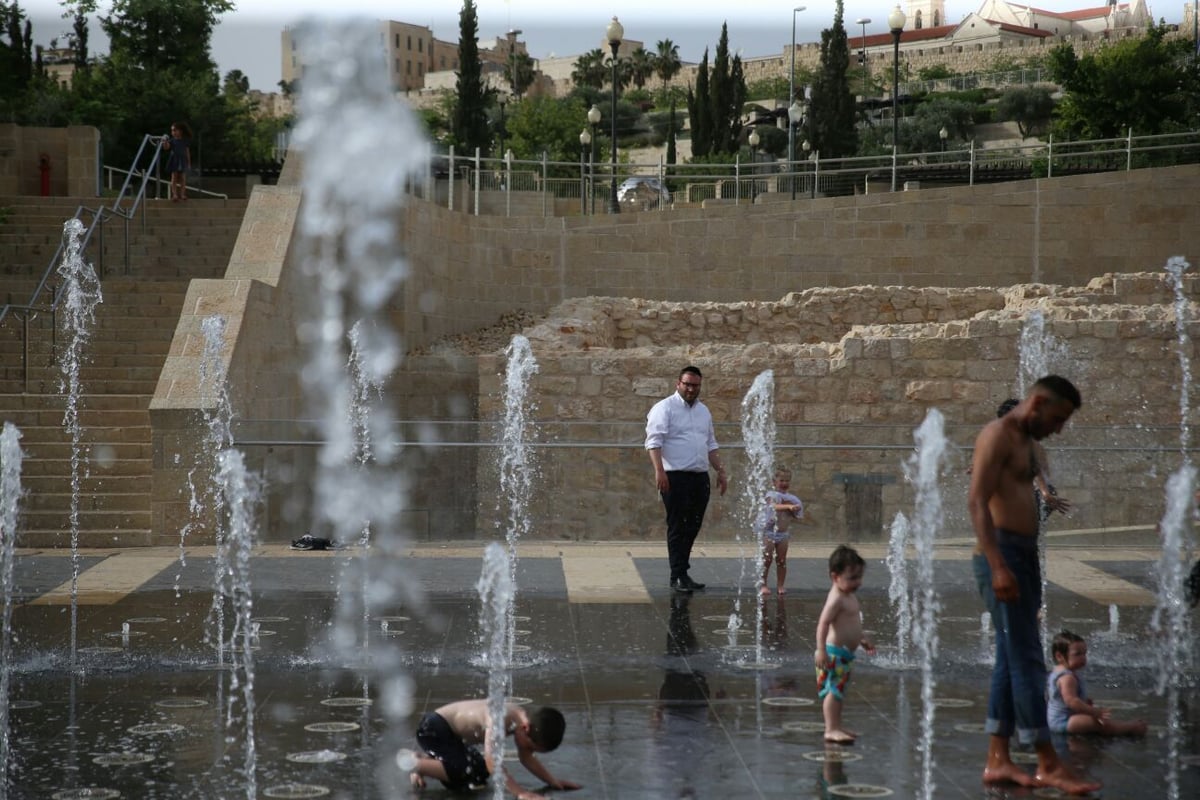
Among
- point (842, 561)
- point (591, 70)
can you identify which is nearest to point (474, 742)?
point (842, 561)

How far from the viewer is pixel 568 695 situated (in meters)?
6.73

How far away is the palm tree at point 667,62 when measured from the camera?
10575 cm

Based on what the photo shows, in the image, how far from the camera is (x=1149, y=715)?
637 cm

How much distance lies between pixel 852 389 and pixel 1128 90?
32950 millimetres

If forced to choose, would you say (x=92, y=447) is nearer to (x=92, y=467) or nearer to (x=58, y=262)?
(x=92, y=467)

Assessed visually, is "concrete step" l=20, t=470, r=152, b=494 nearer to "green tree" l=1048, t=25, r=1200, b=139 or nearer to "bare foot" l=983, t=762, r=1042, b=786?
"bare foot" l=983, t=762, r=1042, b=786

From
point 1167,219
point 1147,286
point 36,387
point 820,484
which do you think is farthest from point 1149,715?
point 1167,219

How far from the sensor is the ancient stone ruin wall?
1223 centimetres

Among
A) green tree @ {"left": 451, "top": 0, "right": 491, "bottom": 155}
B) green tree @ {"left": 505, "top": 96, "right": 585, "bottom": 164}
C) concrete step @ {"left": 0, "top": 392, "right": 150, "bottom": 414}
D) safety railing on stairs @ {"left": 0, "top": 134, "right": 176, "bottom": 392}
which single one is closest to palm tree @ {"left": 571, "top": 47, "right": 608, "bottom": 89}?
green tree @ {"left": 505, "top": 96, "right": 585, "bottom": 164}

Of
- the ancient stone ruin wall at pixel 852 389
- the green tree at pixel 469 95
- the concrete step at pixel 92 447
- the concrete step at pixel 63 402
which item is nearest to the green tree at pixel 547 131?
the green tree at pixel 469 95

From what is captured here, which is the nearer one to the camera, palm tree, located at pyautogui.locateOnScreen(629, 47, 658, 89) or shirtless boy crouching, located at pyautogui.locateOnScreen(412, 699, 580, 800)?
shirtless boy crouching, located at pyautogui.locateOnScreen(412, 699, 580, 800)

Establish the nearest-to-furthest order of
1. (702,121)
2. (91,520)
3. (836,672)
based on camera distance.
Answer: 1. (836,672)
2. (91,520)
3. (702,121)

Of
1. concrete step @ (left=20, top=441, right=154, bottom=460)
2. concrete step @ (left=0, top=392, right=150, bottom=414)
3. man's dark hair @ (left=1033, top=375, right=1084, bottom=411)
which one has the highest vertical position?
man's dark hair @ (left=1033, top=375, right=1084, bottom=411)

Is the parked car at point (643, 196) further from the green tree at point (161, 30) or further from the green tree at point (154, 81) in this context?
the green tree at point (161, 30)
